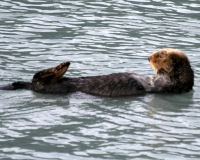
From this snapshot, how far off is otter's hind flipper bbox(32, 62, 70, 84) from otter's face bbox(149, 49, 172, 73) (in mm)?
1254

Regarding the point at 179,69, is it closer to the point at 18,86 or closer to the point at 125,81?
the point at 125,81

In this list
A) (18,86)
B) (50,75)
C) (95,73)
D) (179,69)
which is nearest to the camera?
(50,75)

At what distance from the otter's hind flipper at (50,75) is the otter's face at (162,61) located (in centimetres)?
125

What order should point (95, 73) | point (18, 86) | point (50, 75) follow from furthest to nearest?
1. point (95, 73)
2. point (18, 86)
3. point (50, 75)

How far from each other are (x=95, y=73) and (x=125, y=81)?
103 cm

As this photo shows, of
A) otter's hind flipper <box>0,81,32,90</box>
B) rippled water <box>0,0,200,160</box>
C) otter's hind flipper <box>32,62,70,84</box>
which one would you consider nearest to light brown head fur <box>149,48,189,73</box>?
rippled water <box>0,0,200,160</box>

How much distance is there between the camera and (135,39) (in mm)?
10883

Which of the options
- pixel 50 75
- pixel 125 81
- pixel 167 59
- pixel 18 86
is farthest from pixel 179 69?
pixel 18 86

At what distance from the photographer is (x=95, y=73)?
9211 mm

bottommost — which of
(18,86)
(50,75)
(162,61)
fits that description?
(18,86)

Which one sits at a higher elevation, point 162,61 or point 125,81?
point 162,61

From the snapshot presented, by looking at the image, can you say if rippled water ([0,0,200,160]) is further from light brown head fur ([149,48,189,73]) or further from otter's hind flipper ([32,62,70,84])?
light brown head fur ([149,48,189,73])

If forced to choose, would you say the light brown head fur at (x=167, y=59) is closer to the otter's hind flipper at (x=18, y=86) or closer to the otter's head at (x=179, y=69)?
the otter's head at (x=179, y=69)

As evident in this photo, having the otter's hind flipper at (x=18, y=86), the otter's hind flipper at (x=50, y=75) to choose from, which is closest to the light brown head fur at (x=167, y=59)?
the otter's hind flipper at (x=50, y=75)
